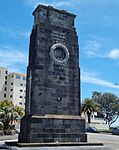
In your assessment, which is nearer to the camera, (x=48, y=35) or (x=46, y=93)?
(x=46, y=93)

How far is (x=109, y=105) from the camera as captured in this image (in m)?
75.6

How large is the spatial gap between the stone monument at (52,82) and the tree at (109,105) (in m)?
61.9

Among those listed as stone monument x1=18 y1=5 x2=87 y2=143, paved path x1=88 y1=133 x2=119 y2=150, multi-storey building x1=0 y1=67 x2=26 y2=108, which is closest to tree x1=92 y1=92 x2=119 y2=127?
multi-storey building x1=0 y1=67 x2=26 y2=108

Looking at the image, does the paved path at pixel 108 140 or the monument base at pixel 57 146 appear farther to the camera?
the paved path at pixel 108 140

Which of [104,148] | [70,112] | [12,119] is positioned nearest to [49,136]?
[70,112]

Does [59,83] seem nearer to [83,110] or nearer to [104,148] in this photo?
[104,148]

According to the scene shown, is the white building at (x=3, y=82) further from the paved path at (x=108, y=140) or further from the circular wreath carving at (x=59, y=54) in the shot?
the circular wreath carving at (x=59, y=54)

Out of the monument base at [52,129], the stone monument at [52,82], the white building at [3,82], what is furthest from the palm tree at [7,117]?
the white building at [3,82]

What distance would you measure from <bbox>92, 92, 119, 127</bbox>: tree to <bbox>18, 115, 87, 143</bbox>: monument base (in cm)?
6232

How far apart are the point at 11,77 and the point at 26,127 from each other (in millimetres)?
68032

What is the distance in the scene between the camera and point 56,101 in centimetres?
1505

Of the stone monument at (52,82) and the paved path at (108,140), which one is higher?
the stone monument at (52,82)

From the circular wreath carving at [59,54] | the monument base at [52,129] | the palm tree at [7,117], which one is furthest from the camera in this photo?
the palm tree at [7,117]

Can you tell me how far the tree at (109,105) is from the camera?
75500mm
